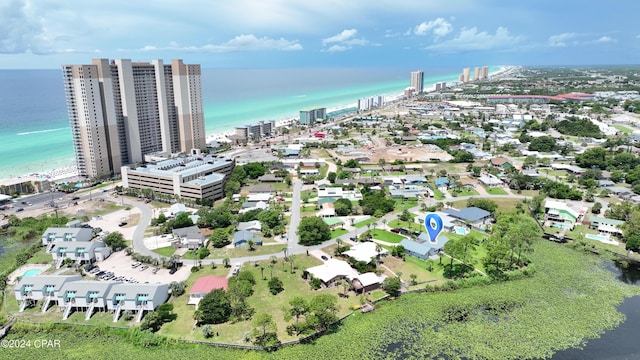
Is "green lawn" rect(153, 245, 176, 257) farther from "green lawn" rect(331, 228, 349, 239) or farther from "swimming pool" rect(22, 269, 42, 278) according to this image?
"green lawn" rect(331, 228, 349, 239)

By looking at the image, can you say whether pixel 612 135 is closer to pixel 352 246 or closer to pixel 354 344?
pixel 352 246

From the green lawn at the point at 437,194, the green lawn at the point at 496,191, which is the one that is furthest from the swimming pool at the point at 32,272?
the green lawn at the point at 496,191

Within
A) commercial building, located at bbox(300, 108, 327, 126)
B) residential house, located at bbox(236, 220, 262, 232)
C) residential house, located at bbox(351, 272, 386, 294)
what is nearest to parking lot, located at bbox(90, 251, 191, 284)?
residential house, located at bbox(236, 220, 262, 232)

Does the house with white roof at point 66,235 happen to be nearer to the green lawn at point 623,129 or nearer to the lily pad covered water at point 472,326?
the lily pad covered water at point 472,326

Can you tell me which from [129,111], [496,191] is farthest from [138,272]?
[496,191]

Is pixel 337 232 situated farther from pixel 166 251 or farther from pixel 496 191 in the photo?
pixel 496 191
